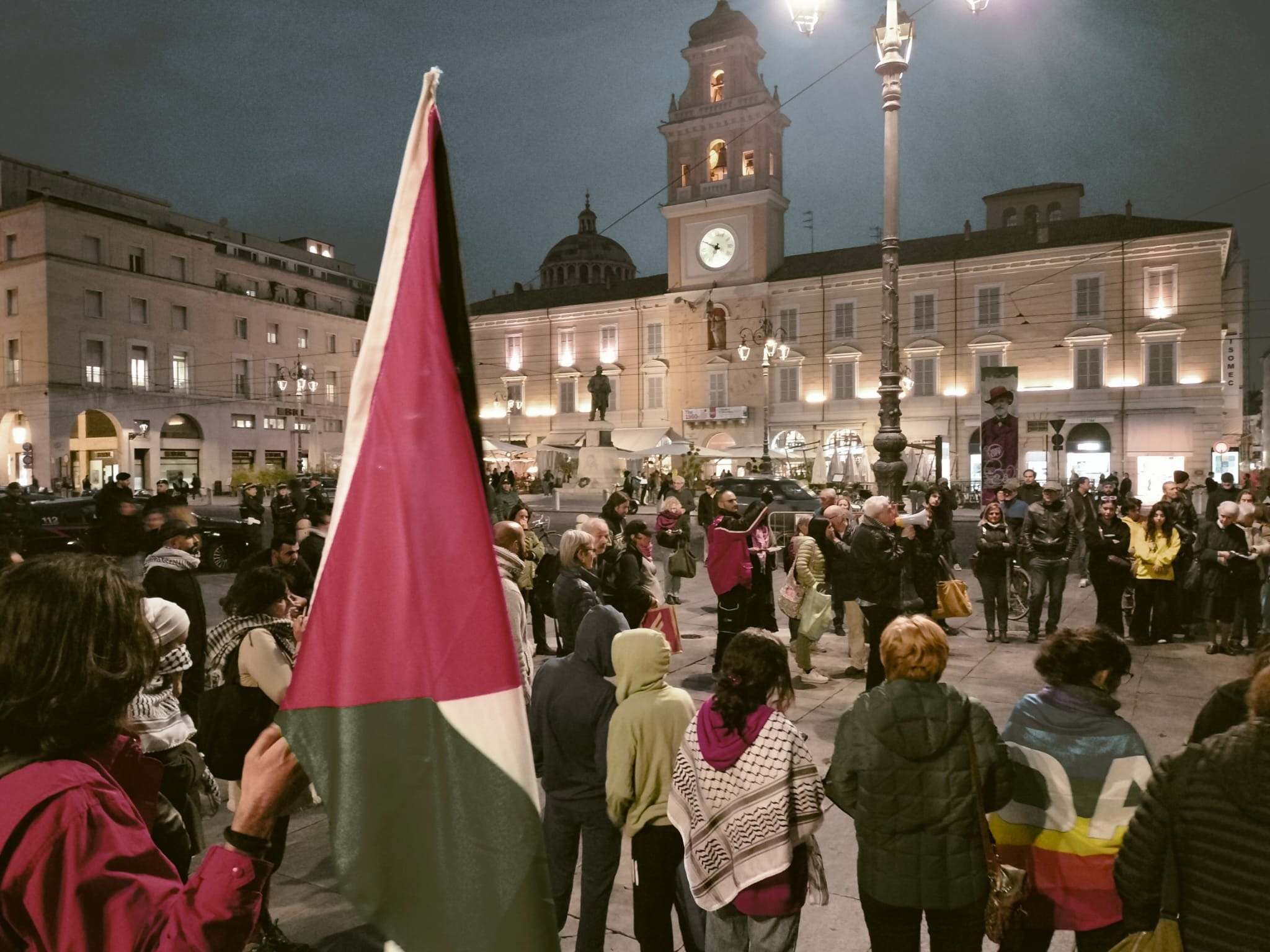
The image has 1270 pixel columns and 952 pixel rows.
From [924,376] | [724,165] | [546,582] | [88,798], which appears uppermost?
[724,165]

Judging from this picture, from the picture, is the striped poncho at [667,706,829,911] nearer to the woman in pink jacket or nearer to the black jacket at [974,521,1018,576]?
the woman in pink jacket

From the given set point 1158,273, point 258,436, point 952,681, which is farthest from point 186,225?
point 952,681

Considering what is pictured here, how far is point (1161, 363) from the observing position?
3688cm

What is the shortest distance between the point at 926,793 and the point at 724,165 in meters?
47.3

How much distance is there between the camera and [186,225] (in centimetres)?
5484

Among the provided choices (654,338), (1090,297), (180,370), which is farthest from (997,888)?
(180,370)

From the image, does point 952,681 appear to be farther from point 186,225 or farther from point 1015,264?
point 186,225

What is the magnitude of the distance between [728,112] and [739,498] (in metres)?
27.6

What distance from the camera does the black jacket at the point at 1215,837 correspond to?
1.87 m

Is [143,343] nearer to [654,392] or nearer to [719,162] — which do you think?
[654,392]

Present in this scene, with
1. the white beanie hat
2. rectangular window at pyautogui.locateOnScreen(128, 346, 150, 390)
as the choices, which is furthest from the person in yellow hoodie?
rectangular window at pyautogui.locateOnScreen(128, 346, 150, 390)

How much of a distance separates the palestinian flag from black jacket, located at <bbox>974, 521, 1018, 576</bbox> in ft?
29.7

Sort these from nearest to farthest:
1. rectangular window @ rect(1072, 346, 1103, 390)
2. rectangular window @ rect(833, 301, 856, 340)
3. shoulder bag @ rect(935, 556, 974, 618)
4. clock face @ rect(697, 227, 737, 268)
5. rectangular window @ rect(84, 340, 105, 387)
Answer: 1. shoulder bag @ rect(935, 556, 974, 618)
2. rectangular window @ rect(1072, 346, 1103, 390)
3. rectangular window @ rect(833, 301, 856, 340)
4. rectangular window @ rect(84, 340, 105, 387)
5. clock face @ rect(697, 227, 737, 268)

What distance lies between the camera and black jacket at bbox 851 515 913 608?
7.20m
